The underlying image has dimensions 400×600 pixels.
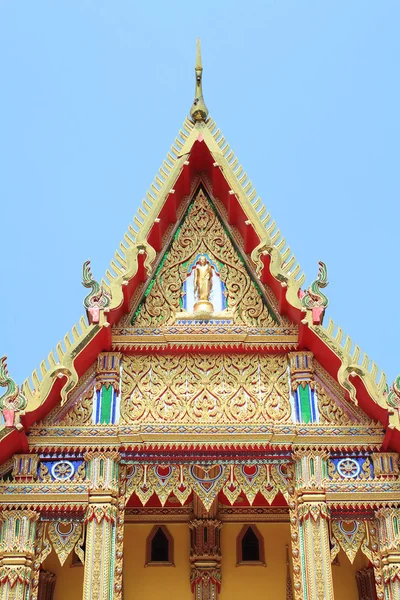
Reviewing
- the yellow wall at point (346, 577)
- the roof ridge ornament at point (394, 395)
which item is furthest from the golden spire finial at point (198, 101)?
the yellow wall at point (346, 577)

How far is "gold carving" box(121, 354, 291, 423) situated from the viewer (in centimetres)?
1316

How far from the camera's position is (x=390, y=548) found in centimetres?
1218

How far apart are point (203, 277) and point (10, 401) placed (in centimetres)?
332

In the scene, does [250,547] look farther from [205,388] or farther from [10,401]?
[10,401]

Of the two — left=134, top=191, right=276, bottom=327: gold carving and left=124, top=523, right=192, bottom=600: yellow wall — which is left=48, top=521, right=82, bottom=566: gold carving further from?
→ left=134, top=191, right=276, bottom=327: gold carving

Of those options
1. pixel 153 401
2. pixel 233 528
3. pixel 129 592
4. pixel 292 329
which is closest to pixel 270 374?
pixel 292 329

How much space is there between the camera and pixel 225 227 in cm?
1486

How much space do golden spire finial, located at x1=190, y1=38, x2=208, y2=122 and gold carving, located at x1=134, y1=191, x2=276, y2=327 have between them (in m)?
1.20

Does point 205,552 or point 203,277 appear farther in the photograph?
point 205,552

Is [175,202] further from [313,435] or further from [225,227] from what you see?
[313,435]

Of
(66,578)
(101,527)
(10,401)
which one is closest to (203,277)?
(10,401)

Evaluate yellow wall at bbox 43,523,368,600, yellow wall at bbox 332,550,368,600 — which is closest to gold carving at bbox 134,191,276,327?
yellow wall at bbox 43,523,368,600

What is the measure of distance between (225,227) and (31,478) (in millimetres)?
4693

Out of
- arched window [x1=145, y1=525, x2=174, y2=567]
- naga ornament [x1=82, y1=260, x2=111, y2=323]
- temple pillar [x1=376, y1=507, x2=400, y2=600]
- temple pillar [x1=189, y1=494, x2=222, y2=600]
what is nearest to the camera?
temple pillar [x1=376, y1=507, x2=400, y2=600]
